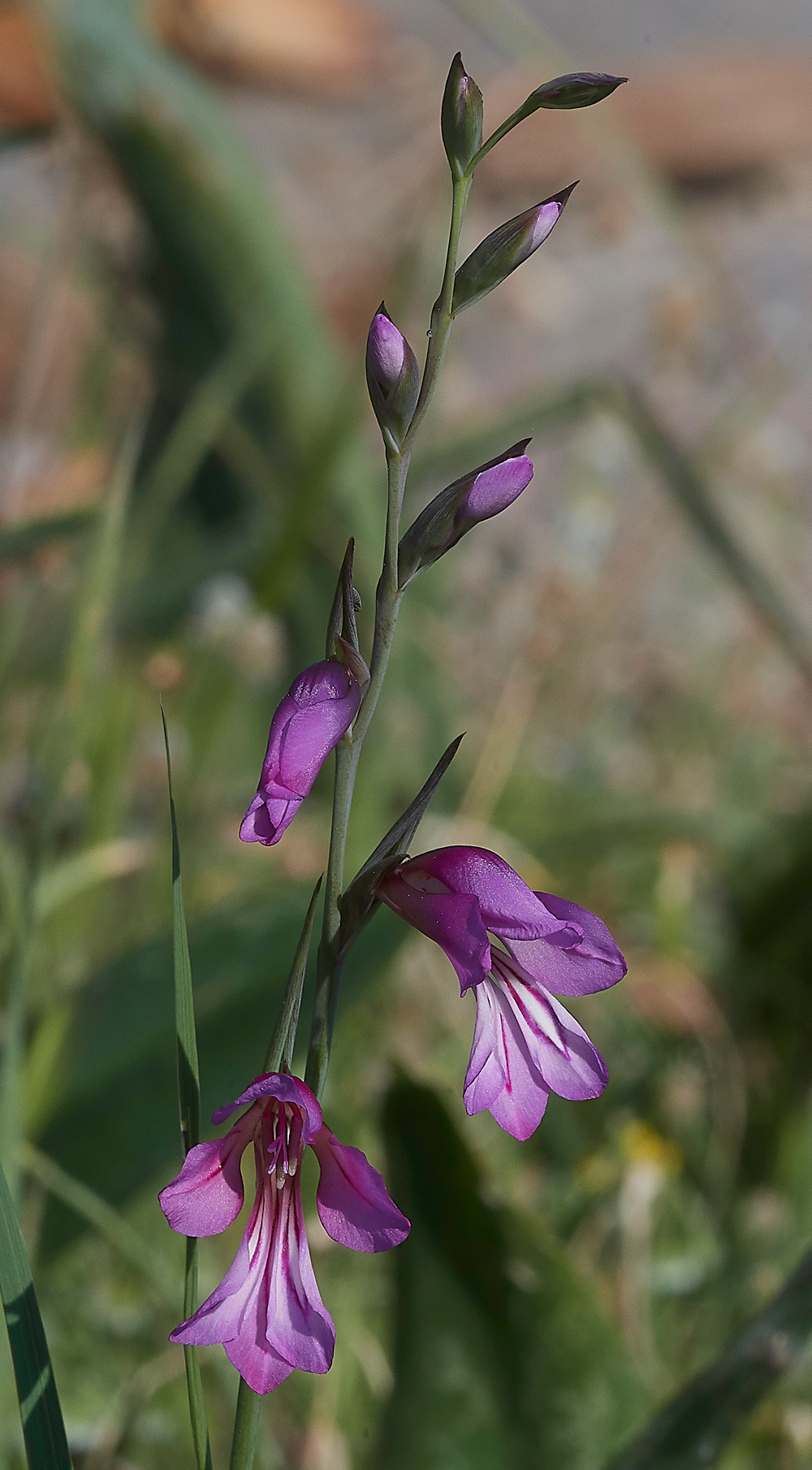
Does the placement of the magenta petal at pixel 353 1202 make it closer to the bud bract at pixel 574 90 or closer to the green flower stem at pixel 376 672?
the green flower stem at pixel 376 672

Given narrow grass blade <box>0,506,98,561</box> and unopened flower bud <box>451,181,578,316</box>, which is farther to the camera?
narrow grass blade <box>0,506,98,561</box>

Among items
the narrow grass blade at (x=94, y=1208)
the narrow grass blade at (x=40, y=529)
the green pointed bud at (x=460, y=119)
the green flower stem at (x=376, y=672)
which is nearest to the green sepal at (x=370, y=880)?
the green flower stem at (x=376, y=672)

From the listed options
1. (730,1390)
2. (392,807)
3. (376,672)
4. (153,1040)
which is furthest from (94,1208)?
(392,807)

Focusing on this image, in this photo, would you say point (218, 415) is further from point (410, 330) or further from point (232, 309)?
point (410, 330)

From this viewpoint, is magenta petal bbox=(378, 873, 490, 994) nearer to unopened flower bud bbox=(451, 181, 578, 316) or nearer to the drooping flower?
the drooping flower

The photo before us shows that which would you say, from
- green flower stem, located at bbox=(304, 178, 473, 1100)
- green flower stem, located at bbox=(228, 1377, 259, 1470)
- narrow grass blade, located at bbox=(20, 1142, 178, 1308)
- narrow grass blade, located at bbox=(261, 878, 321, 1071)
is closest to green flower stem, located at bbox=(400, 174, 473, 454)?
green flower stem, located at bbox=(304, 178, 473, 1100)

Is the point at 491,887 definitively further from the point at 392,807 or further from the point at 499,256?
the point at 392,807

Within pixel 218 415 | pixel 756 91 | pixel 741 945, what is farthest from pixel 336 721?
pixel 756 91
